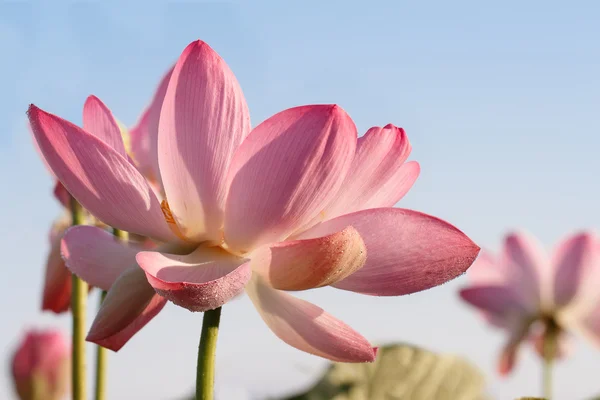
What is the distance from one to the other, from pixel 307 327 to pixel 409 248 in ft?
0.34

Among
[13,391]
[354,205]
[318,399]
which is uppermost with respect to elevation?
[354,205]

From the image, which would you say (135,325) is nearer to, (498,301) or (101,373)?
(101,373)

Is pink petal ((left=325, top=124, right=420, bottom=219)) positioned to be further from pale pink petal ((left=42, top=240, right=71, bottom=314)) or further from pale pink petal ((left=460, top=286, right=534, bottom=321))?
pale pink petal ((left=460, top=286, right=534, bottom=321))

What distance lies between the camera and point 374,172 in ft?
2.14

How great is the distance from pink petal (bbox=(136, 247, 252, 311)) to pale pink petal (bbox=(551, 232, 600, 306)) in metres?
1.57

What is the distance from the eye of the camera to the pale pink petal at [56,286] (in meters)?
0.92

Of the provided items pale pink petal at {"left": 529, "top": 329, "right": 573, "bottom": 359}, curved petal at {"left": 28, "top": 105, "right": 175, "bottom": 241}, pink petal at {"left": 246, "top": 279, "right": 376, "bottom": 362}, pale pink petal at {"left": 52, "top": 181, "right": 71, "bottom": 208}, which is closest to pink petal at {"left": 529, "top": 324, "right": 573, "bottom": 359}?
pale pink petal at {"left": 529, "top": 329, "right": 573, "bottom": 359}

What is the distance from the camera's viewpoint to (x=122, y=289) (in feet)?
1.94

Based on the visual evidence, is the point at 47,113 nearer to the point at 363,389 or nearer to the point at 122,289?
the point at 122,289

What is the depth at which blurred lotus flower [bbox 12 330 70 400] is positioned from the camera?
1.45 m

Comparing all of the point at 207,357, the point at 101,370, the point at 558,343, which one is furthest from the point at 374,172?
the point at 558,343

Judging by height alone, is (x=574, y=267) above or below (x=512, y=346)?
above

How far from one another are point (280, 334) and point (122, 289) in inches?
5.3

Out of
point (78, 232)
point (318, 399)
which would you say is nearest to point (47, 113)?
point (78, 232)
